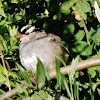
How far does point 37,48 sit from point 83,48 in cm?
60

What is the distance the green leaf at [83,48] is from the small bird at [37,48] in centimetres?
29

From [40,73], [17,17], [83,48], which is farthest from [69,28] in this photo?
[40,73]

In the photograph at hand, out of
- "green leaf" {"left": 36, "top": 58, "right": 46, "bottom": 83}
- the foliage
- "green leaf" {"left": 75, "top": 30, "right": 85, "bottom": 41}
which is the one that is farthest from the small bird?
"green leaf" {"left": 36, "top": 58, "right": 46, "bottom": 83}

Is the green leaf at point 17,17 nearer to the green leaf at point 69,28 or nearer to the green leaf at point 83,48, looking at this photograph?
the green leaf at point 69,28

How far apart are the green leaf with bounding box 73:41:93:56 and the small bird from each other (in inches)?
11.6

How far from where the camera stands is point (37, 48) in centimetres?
333

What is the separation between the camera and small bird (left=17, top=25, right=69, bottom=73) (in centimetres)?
331

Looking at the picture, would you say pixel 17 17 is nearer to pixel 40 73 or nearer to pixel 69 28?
pixel 69 28

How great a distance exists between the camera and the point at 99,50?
131 inches

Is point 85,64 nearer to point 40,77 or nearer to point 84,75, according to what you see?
point 40,77

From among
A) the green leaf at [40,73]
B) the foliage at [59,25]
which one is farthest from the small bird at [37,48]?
the green leaf at [40,73]

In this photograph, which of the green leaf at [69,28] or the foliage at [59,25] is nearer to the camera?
the foliage at [59,25]

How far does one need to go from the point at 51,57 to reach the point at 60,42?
0.27 metres

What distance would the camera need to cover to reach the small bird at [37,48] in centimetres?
331
